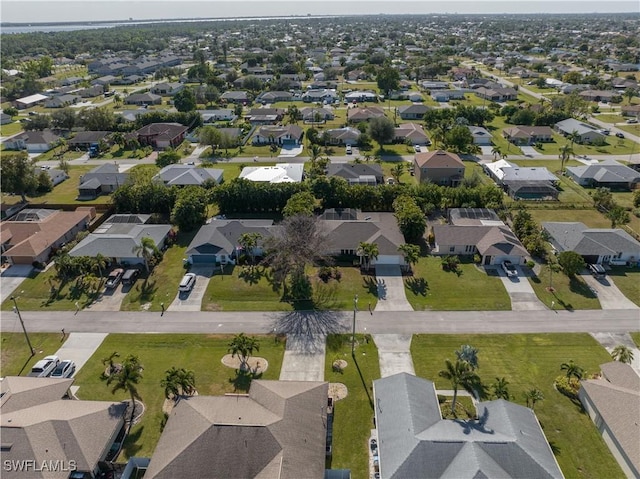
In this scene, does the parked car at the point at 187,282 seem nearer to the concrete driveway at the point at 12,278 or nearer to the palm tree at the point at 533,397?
the concrete driveway at the point at 12,278

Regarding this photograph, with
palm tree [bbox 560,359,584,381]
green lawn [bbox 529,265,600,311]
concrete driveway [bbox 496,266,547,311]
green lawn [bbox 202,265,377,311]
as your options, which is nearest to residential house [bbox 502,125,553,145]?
green lawn [bbox 529,265,600,311]

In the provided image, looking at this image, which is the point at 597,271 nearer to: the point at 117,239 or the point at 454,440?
the point at 454,440

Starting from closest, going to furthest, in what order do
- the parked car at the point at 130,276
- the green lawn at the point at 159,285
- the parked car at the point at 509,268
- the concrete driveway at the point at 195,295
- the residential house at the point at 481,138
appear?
1. the concrete driveway at the point at 195,295
2. the green lawn at the point at 159,285
3. the parked car at the point at 130,276
4. the parked car at the point at 509,268
5. the residential house at the point at 481,138

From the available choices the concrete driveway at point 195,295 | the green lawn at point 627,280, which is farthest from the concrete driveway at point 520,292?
the concrete driveway at point 195,295

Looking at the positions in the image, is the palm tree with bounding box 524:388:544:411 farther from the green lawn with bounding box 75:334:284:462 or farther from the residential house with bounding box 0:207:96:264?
the residential house with bounding box 0:207:96:264

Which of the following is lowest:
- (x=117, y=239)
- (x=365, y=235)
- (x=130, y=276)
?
(x=130, y=276)

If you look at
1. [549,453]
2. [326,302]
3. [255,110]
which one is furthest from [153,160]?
[549,453]

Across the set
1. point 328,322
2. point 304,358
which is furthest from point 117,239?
point 304,358
